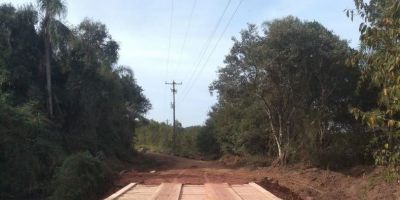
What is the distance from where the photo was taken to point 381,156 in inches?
308

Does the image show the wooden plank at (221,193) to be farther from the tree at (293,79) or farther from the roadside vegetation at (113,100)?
the tree at (293,79)

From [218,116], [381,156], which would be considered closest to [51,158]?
[381,156]

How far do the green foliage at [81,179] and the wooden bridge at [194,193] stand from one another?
367cm

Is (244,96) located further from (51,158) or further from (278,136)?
(51,158)

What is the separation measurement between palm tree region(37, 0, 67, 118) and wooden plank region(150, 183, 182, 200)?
22.5m

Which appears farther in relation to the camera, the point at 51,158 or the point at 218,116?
the point at 218,116

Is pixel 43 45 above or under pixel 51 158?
above

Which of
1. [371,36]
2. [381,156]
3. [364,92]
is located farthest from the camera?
[364,92]

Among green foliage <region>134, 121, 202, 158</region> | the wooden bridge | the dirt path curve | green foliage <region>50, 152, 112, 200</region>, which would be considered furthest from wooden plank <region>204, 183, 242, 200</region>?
green foliage <region>134, 121, 202, 158</region>

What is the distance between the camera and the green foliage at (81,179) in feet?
64.0

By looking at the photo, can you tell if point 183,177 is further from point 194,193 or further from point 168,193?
point 168,193

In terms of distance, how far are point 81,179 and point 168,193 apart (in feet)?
23.4

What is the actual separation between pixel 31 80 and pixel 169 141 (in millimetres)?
44058

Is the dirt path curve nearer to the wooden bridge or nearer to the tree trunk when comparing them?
the wooden bridge
